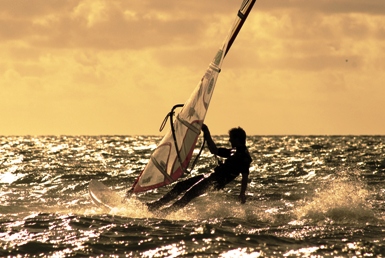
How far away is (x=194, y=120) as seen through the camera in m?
10.1

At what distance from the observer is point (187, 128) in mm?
10227

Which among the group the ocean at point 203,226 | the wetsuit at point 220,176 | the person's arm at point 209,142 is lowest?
the ocean at point 203,226

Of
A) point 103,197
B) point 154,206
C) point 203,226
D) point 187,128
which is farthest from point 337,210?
point 103,197

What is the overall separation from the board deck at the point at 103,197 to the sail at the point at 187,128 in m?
0.84

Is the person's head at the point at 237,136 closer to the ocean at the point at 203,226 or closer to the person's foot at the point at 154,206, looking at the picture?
the ocean at the point at 203,226

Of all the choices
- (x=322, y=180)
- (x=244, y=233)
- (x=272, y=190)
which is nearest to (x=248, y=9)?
(x=244, y=233)

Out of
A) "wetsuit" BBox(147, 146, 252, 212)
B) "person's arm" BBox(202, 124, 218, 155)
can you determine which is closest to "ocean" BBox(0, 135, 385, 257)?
"wetsuit" BBox(147, 146, 252, 212)

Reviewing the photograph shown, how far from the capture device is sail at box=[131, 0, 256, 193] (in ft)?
33.2

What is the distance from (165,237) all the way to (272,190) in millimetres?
6491

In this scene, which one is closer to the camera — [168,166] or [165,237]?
[165,237]

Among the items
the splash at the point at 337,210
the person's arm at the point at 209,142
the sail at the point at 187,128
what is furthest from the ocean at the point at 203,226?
the person's arm at the point at 209,142

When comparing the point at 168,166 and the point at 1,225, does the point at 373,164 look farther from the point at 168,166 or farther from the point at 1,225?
the point at 1,225

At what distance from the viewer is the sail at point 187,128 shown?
33.2 feet

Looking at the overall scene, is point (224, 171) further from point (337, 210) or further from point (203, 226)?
point (337, 210)
